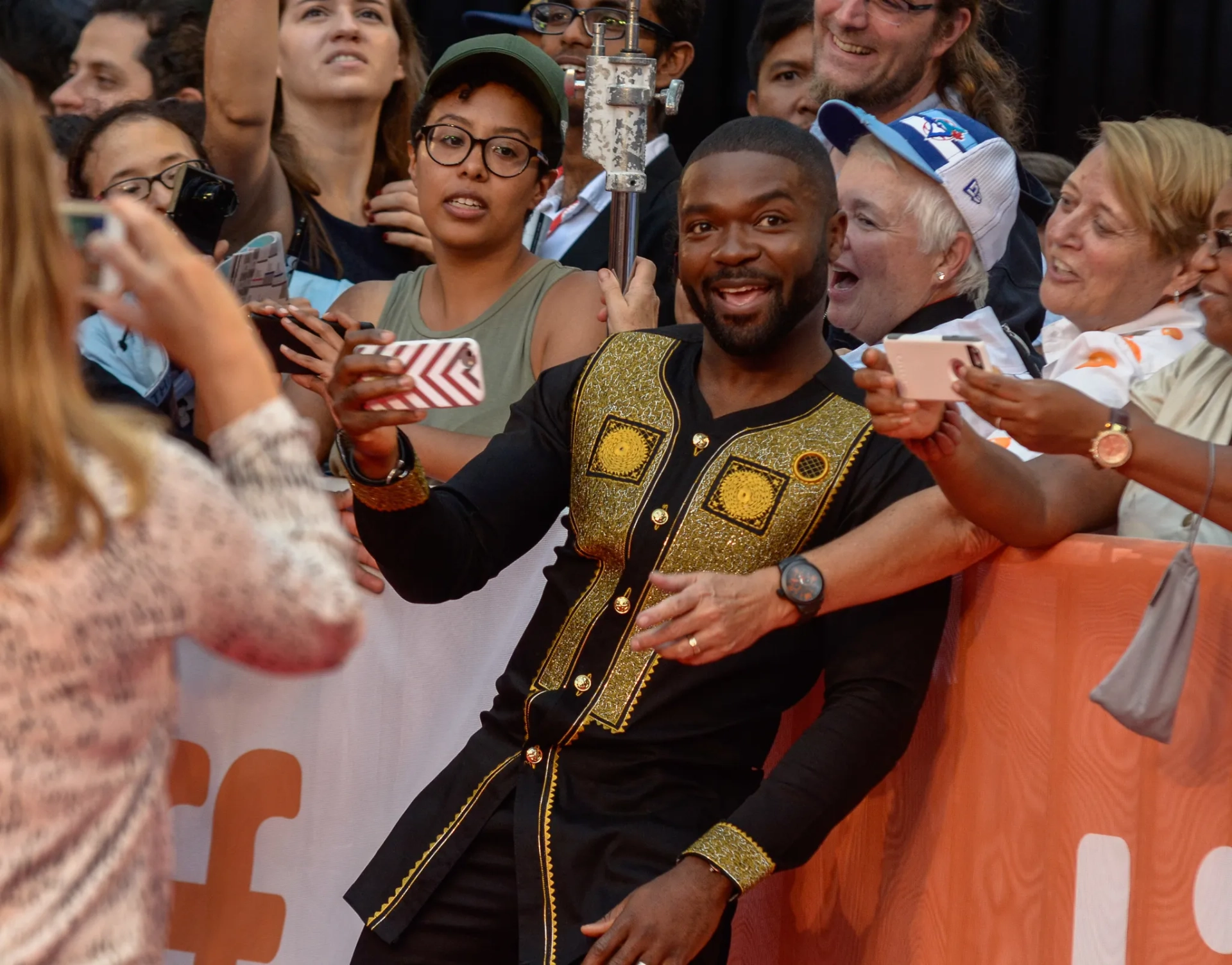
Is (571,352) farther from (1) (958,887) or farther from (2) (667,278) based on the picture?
(1) (958,887)

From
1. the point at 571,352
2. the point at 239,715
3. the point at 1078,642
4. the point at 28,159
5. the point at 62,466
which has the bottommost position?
the point at 239,715

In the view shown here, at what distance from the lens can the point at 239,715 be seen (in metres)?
3.20

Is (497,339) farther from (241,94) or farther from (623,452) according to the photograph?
(241,94)

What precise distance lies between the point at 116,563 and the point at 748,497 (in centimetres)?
129

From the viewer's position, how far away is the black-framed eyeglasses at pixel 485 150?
3412 millimetres

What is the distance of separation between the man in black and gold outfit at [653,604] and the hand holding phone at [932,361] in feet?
1.15

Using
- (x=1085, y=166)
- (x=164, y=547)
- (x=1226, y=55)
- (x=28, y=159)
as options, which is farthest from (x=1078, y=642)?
(x=1226, y=55)

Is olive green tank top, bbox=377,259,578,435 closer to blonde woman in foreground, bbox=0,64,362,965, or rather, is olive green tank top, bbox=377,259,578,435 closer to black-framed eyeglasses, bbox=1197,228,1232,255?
black-framed eyeglasses, bbox=1197,228,1232,255

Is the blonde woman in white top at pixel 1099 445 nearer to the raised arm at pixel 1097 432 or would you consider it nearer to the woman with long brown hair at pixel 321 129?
the raised arm at pixel 1097 432

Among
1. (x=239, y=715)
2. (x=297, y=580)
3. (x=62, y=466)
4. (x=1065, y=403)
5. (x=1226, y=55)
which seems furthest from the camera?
(x=1226, y=55)

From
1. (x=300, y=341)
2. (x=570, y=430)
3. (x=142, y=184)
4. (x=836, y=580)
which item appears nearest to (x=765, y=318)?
(x=570, y=430)

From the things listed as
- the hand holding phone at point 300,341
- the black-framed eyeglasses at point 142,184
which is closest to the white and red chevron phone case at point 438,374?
the hand holding phone at point 300,341

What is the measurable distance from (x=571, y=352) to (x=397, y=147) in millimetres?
1571

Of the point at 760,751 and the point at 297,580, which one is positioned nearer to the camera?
the point at 297,580
